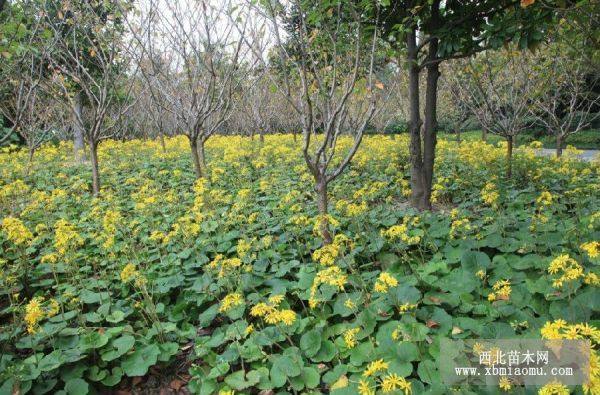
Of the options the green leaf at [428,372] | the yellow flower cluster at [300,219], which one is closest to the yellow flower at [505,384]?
the green leaf at [428,372]

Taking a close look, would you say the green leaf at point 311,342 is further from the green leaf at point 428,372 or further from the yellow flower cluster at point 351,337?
the green leaf at point 428,372

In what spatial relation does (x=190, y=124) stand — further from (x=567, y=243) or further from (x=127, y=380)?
(x=567, y=243)

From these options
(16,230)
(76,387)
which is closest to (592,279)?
(76,387)

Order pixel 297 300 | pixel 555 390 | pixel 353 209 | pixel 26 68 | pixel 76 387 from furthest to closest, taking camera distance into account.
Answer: pixel 26 68 < pixel 353 209 < pixel 297 300 < pixel 76 387 < pixel 555 390

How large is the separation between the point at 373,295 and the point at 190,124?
13.9 ft

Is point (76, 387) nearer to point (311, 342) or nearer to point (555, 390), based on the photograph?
point (311, 342)

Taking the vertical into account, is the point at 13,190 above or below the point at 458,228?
above

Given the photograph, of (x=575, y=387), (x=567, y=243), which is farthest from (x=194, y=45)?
(x=575, y=387)

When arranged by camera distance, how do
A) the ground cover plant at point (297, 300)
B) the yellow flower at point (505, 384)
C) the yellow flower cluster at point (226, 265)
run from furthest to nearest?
the yellow flower cluster at point (226, 265)
the ground cover plant at point (297, 300)
the yellow flower at point (505, 384)

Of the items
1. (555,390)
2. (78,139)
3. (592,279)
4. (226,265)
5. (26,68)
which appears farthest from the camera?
(78,139)

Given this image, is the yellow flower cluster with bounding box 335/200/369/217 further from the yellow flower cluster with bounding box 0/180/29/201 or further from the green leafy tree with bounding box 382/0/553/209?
the yellow flower cluster with bounding box 0/180/29/201

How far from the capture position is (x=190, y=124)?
19.7 feet

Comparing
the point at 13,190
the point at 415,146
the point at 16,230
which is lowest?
the point at 16,230

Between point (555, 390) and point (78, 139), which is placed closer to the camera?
point (555, 390)
